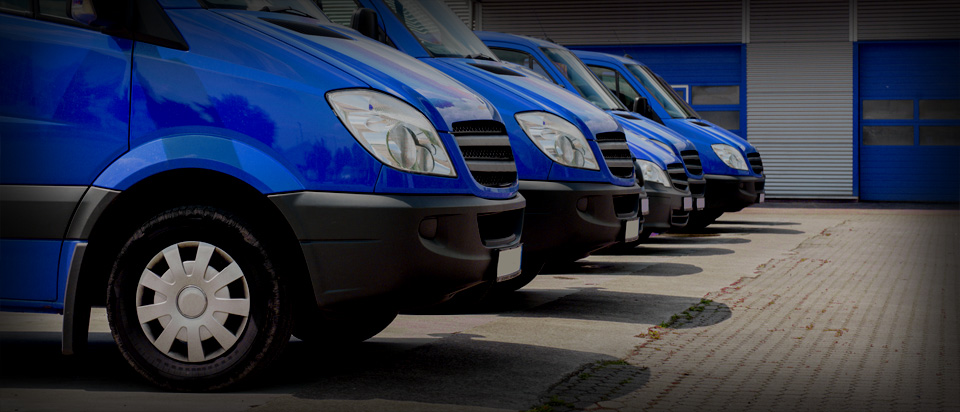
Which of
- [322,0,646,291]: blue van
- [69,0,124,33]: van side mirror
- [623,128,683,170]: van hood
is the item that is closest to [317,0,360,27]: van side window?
[322,0,646,291]: blue van

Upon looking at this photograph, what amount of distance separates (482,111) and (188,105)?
1.40m

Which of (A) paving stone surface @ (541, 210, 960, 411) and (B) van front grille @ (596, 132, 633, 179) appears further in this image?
(B) van front grille @ (596, 132, 633, 179)

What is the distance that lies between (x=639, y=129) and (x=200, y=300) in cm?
765

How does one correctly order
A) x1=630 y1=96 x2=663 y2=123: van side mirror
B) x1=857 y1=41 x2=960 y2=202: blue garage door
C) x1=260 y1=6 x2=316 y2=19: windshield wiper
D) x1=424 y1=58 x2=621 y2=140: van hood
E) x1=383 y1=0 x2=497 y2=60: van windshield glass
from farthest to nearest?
x1=857 y1=41 x2=960 y2=202: blue garage door, x1=630 y1=96 x2=663 y2=123: van side mirror, x1=383 y1=0 x2=497 y2=60: van windshield glass, x1=424 y1=58 x2=621 y2=140: van hood, x1=260 y1=6 x2=316 y2=19: windshield wiper

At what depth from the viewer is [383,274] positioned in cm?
470

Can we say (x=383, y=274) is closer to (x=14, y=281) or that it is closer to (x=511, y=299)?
(x=14, y=281)

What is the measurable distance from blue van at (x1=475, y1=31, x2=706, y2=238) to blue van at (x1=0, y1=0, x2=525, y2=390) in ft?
18.4

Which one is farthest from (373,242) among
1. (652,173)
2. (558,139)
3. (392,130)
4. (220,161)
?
(652,173)

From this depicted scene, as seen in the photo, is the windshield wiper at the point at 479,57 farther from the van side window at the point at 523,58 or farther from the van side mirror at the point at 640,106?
the van side mirror at the point at 640,106

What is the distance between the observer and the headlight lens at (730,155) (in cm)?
1408

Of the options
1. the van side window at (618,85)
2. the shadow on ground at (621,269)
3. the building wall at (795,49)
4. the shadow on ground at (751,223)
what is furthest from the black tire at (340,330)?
the building wall at (795,49)

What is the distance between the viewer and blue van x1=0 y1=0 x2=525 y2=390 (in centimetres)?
467

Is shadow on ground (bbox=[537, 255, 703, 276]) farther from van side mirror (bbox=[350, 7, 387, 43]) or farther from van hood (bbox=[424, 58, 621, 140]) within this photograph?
van side mirror (bbox=[350, 7, 387, 43])

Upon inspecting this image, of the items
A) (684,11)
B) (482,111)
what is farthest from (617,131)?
(684,11)
